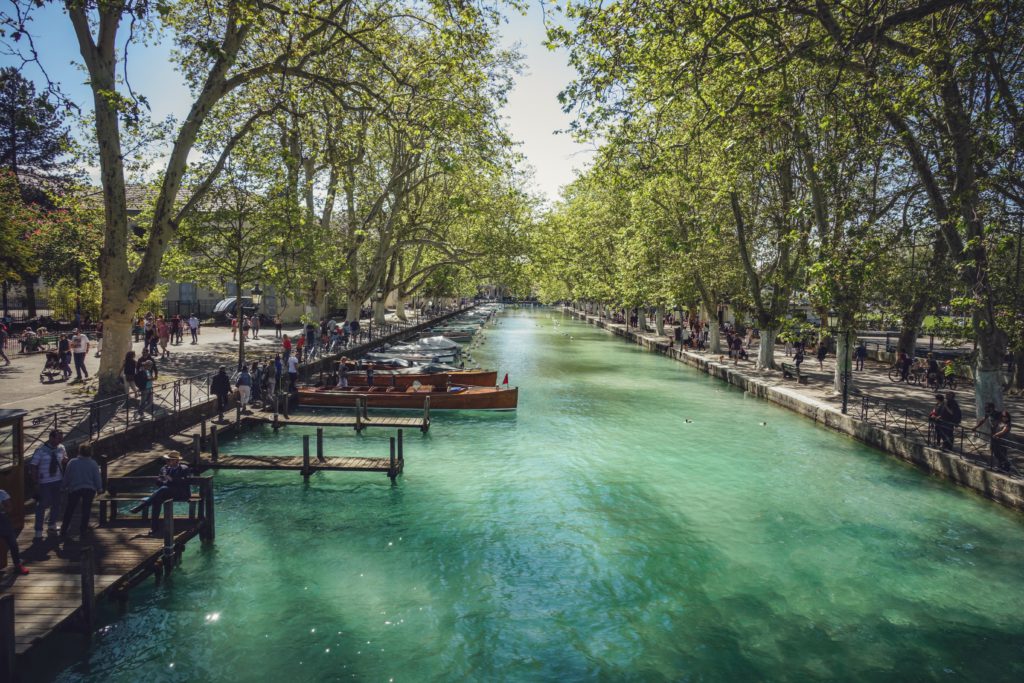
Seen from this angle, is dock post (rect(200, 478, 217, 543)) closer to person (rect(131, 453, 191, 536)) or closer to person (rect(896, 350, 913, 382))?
person (rect(131, 453, 191, 536))

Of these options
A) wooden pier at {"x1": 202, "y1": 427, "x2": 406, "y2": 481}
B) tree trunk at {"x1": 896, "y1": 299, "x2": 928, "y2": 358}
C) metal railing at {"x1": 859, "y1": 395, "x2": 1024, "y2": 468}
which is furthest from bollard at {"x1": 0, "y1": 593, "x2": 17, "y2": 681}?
tree trunk at {"x1": 896, "y1": 299, "x2": 928, "y2": 358}

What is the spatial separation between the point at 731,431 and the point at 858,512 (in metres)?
7.60

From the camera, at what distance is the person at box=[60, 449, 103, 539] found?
968 centimetres

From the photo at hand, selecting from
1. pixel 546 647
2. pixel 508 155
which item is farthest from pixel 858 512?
pixel 508 155

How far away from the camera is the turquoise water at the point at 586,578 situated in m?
8.17

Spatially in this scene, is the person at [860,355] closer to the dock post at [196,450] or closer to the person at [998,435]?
the person at [998,435]

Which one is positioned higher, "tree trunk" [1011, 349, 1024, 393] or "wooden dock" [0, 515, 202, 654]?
"tree trunk" [1011, 349, 1024, 393]

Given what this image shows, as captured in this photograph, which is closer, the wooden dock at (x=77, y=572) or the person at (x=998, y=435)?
the wooden dock at (x=77, y=572)

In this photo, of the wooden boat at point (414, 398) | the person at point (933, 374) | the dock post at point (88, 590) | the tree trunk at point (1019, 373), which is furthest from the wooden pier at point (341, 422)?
the tree trunk at point (1019, 373)

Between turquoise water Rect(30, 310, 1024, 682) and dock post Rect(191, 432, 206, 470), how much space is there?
90 centimetres

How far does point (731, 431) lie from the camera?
2120 cm

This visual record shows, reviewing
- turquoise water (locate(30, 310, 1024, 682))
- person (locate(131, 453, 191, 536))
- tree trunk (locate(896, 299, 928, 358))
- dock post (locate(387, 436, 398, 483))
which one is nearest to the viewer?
turquoise water (locate(30, 310, 1024, 682))

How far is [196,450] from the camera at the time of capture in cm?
1554

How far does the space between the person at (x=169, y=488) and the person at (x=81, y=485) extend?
0.94 metres
